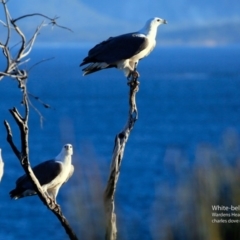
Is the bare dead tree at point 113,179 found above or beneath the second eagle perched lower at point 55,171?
beneath

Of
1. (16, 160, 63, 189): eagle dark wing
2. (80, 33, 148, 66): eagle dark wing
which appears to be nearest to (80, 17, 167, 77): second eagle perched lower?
(80, 33, 148, 66): eagle dark wing

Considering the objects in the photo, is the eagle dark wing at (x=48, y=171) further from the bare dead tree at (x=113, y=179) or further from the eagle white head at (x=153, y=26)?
the eagle white head at (x=153, y=26)

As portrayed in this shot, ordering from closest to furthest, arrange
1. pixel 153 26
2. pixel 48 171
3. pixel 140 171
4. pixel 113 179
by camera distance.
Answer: pixel 113 179
pixel 48 171
pixel 153 26
pixel 140 171

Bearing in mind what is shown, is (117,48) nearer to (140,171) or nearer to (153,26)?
(153,26)

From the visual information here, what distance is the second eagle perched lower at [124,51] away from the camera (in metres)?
8.41

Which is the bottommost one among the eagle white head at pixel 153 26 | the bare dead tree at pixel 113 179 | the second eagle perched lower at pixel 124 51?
the bare dead tree at pixel 113 179

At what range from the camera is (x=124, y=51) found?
28.7 feet

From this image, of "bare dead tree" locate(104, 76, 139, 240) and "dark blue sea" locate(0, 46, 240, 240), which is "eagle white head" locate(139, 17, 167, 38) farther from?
"bare dead tree" locate(104, 76, 139, 240)

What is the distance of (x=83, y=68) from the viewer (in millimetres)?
8367

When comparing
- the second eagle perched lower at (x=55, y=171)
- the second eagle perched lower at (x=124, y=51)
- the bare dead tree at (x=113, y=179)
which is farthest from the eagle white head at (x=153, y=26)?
the bare dead tree at (x=113, y=179)

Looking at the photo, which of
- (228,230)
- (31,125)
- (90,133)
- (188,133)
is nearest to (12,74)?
(228,230)

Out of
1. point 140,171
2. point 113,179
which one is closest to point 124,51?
point 113,179

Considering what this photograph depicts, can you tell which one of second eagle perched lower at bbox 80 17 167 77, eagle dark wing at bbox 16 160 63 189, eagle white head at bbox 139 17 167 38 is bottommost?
eagle dark wing at bbox 16 160 63 189

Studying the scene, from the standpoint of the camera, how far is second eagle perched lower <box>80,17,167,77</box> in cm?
841
